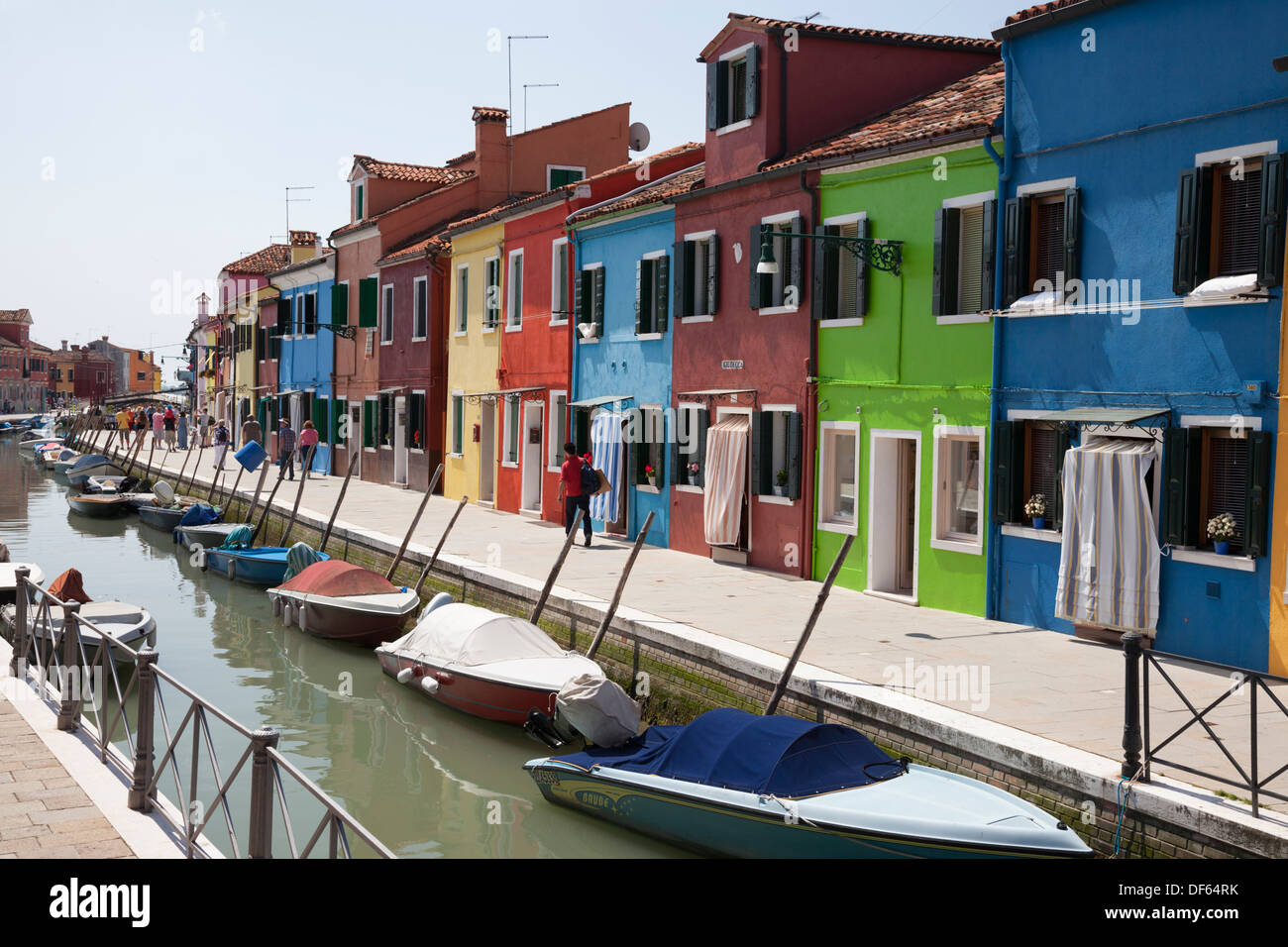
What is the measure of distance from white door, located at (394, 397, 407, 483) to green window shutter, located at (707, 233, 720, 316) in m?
16.1

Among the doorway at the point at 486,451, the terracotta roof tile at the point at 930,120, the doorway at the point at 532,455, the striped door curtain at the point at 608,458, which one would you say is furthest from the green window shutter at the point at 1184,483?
the doorway at the point at 486,451

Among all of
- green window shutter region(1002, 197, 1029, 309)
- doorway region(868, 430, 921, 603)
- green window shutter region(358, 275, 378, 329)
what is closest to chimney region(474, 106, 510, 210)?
green window shutter region(358, 275, 378, 329)

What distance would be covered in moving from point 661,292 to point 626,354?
1.59 metres

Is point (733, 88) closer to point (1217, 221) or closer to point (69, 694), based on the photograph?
point (1217, 221)

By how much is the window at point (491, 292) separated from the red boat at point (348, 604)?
10196 mm

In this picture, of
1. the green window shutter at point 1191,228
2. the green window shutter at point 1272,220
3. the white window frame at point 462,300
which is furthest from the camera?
the white window frame at point 462,300

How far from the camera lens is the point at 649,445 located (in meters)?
21.9

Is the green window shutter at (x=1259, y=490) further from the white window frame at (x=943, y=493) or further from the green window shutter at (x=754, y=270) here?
the green window shutter at (x=754, y=270)

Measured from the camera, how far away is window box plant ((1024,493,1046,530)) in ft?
45.6

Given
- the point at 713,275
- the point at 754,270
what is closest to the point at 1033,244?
the point at 754,270

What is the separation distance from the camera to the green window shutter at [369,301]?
35.7 meters

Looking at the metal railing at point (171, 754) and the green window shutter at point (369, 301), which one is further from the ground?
the green window shutter at point (369, 301)

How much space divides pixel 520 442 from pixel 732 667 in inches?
590
